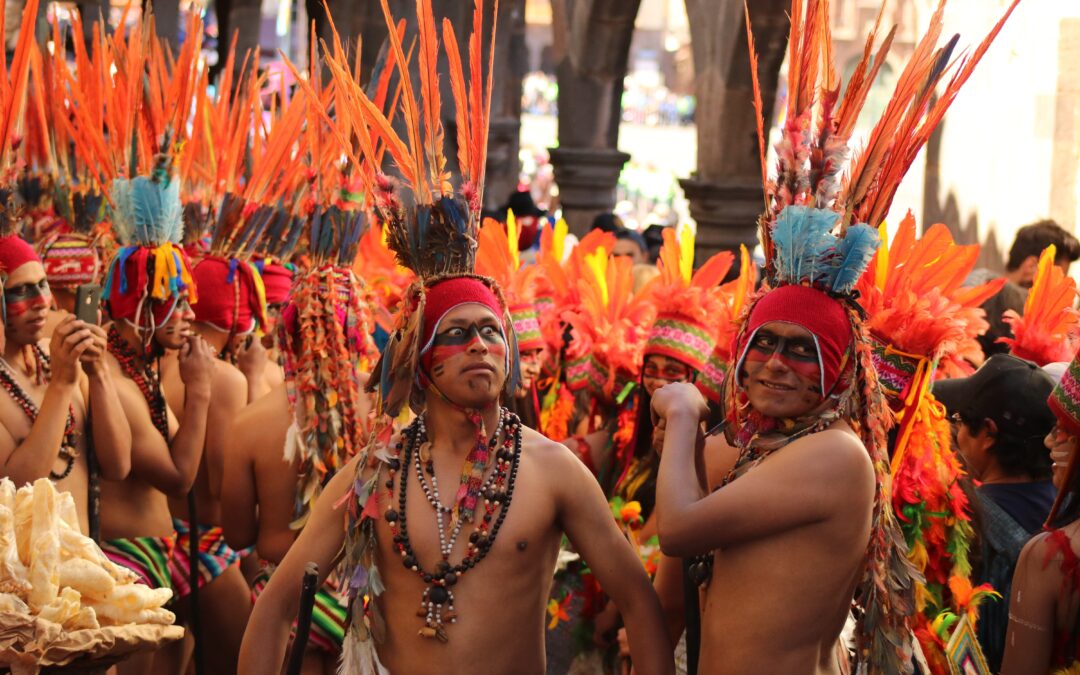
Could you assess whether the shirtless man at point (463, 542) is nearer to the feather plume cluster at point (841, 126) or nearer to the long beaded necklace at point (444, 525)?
the long beaded necklace at point (444, 525)

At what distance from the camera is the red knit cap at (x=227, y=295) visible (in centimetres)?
630

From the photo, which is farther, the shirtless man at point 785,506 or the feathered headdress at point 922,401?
the feathered headdress at point 922,401

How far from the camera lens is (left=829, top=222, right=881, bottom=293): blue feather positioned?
11.8 feet

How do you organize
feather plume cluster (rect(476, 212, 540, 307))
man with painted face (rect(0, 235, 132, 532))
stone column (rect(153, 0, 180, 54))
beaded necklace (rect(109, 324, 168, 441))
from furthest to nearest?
stone column (rect(153, 0, 180, 54))
feather plume cluster (rect(476, 212, 540, 307))
beaded necklace (rect(109, 324, 168, 441))
man with painted face (rect(0, 235, 132, 532))

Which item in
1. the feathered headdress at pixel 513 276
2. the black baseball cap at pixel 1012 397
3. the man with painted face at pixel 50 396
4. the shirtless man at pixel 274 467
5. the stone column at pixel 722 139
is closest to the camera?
the man with painted face at pixel 50 396

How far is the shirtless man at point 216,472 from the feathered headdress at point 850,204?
8.15 ft

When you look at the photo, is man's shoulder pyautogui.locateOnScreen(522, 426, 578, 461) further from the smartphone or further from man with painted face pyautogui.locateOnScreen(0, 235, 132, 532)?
the smartphone

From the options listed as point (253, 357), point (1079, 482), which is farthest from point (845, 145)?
point (253, 357)

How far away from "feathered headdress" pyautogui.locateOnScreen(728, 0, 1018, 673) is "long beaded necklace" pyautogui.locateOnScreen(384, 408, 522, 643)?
614 millimetres

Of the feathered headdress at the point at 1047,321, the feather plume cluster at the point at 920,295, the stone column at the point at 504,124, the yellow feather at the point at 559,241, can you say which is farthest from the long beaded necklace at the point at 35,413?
the stone column at the point at 504,124

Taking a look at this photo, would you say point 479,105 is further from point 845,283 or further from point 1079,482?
point 1079,482

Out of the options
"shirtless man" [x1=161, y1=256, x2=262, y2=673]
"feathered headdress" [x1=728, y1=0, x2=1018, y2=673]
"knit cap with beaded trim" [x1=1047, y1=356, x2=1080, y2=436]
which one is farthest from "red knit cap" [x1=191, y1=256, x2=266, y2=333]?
"knit cap with beaded trim" [x1=1047, y1=356, x2=1080, y2=436]

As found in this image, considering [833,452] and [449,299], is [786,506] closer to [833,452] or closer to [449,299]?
[833,452]

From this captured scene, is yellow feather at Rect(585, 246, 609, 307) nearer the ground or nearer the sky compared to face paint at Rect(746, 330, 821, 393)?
nearer the ground
